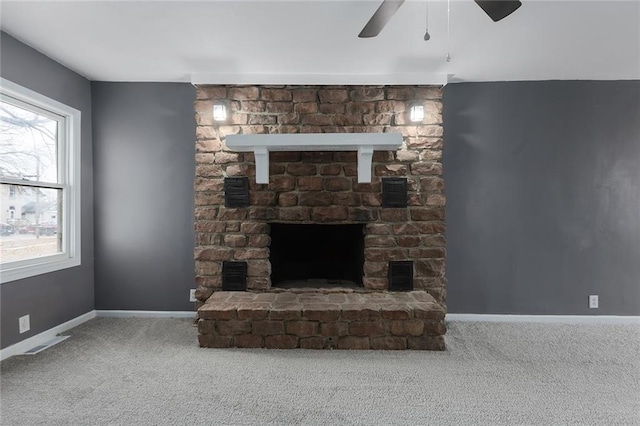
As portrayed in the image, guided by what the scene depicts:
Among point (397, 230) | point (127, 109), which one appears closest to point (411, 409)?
point (397, 230)

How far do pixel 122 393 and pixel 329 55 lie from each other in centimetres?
265

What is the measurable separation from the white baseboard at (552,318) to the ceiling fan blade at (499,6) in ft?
7.99

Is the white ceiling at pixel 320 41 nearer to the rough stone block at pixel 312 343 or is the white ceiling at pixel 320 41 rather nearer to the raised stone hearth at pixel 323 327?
the raised stone hearth at pixel 323 327

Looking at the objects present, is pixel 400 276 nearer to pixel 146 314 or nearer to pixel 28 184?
pixel 146 314

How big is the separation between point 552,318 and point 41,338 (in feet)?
14.2

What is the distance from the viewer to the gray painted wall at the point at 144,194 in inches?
117

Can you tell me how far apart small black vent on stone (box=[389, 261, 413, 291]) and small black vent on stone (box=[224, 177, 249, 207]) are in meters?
1.45

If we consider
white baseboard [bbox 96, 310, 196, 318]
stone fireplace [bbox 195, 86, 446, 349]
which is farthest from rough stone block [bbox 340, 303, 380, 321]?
white baseboard [bbox 96, 310, 196, 318]

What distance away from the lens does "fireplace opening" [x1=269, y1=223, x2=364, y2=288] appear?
3152 millimetres

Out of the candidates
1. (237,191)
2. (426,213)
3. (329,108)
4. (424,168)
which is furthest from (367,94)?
(237,191)

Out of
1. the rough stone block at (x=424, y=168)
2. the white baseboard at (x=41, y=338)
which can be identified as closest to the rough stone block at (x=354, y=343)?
the rough stone block at (x=424, y=168)

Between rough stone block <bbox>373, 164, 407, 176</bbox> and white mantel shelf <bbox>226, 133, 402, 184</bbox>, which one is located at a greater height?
white mantel shelf <bbox>226, 133, 402, 184</bbox>

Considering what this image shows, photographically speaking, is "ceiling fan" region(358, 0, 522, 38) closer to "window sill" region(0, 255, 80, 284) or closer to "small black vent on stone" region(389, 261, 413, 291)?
"small black vent on stone" region(389, 261, 413, 291)

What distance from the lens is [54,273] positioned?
8.54ft
